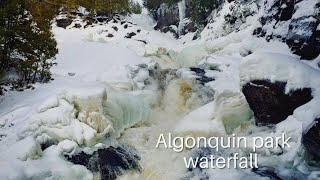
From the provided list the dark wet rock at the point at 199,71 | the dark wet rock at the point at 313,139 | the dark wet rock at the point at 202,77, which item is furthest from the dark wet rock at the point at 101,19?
the dark wet rock at the point at 313,139

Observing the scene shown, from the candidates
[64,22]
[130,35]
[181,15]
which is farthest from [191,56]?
[64,22]

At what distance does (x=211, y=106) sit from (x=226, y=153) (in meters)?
1.77

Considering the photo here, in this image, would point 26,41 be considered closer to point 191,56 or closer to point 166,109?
point 166,109

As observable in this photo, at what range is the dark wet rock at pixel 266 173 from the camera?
6.44 meters

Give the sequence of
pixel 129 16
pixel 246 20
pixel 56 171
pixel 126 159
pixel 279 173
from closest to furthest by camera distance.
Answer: pixel 279 173
pixel 56 171
pixel 126 159
pixel 246 20
pixel 129 16

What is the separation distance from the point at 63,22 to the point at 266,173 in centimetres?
1910

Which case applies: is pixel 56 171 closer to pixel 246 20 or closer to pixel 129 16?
pixel 246 20

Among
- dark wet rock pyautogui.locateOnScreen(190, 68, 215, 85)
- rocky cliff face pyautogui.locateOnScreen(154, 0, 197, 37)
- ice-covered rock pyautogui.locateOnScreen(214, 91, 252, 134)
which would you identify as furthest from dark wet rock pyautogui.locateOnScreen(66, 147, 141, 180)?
rocky cliff face pyautogui.locateOnScreen(154, 0, 197, 37)

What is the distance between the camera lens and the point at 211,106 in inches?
359

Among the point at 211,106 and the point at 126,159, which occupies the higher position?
the point at 211,106

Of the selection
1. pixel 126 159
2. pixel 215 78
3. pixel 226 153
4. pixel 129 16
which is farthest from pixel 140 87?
pixel 129 16

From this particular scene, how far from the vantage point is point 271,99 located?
26.5 ft

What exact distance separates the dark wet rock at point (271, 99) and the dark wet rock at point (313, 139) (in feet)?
4.65

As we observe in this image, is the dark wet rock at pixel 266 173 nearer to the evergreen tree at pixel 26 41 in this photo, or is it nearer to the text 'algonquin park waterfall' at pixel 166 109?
the text 'algonquin park waterfall' at pixel 166 109
